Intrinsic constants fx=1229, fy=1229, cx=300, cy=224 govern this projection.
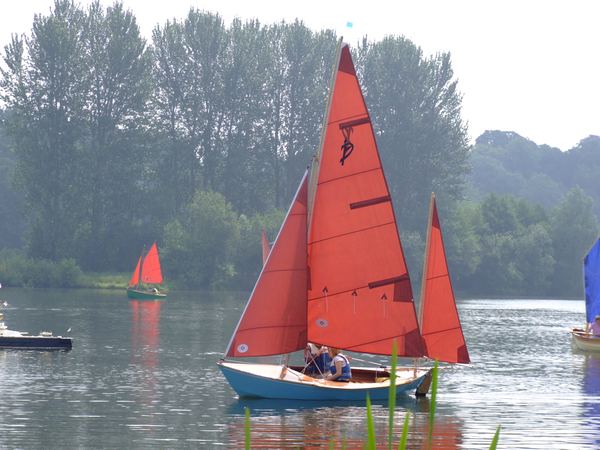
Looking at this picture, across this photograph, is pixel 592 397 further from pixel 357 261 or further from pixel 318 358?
pixel 357 261

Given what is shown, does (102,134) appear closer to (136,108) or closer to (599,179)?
(136,108)

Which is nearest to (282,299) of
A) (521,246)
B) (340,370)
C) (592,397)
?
(340,370)

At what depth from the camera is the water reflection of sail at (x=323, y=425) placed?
84.1ft

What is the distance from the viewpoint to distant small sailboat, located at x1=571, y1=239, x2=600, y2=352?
51.3 metres

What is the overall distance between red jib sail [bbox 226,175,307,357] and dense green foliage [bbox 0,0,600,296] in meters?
69.6

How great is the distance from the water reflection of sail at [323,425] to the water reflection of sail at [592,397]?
9.97 feet

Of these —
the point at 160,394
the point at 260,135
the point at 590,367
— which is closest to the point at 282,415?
the point at 160,394

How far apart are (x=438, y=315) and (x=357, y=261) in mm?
4452

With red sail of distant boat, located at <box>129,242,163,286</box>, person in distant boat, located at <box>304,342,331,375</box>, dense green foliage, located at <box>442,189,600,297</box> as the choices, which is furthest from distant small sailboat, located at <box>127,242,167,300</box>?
person in distant boat, located at <box>304,342,331,375</box>

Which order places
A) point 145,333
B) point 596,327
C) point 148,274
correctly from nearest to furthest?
1. point 596,327
2. point 145,333
3. point 148,274

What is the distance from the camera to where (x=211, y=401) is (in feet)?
107

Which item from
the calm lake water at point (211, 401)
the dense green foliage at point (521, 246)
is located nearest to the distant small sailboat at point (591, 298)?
the calm lake water at point (211, 401)

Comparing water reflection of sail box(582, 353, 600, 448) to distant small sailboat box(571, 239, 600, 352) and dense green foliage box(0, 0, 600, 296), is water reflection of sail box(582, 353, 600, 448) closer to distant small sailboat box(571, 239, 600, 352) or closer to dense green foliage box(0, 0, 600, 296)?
distant small sailboat box(571, 239, 600, 352)

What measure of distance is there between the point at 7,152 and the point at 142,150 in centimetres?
2346
